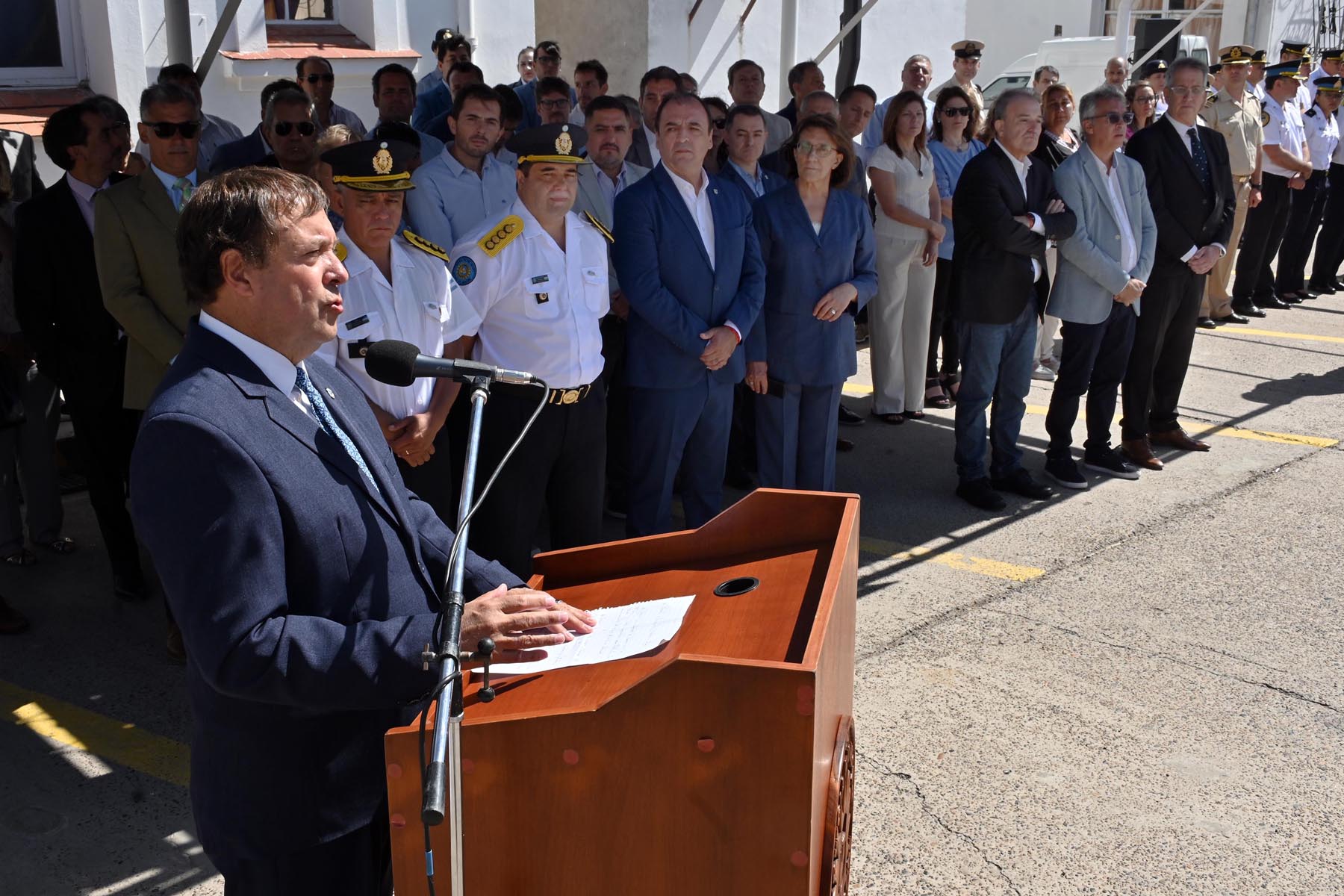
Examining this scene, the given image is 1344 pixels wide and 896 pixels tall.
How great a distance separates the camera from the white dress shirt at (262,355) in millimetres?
1984

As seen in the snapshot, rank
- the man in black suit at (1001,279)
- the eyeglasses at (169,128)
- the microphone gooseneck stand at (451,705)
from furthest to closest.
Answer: the man in black suit at (1001,279) < the eyeglasses at (169,128) < the microphone gooseneck stand at (451,705)

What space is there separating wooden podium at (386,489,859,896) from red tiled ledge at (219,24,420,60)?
28.4 ft

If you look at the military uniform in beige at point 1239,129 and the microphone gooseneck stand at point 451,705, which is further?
the military uniform in beige at point 1239,129

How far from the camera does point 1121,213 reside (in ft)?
20.9

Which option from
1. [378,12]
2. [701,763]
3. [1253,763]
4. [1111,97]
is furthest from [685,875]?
[378,12]

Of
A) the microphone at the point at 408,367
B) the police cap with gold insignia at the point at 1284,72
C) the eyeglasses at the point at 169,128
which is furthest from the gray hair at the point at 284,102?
the police cap with gold insignia at the point at 1284,72

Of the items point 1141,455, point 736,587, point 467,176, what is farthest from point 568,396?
point 1141,455

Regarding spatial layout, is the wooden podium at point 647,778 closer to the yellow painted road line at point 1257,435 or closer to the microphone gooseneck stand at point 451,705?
the microphone gooseneck stand at point 451,705

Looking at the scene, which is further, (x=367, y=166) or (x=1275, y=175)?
(x=1275, y=175)

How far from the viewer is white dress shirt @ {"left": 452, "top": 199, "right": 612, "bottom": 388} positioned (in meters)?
4.21

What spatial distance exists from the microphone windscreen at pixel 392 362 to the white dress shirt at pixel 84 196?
358 centimetres

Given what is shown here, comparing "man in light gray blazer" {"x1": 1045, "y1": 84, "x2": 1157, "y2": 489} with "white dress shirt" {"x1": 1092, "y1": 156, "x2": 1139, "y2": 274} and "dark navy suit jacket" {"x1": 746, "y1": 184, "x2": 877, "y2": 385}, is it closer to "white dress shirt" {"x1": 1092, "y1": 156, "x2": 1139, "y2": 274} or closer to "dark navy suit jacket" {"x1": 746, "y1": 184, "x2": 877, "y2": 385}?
"white dress shirt" {"x1": 1092, "y1": 156, "x2": 1139, "y2": 274}

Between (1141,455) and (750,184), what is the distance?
9.01ft

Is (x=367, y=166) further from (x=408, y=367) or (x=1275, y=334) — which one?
(x=1275, y=334)
